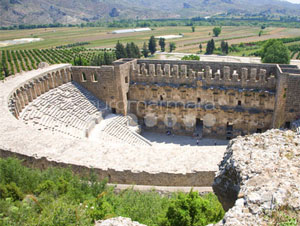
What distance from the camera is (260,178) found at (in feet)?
20.1

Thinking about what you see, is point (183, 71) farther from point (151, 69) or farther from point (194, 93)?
point (151, 69)

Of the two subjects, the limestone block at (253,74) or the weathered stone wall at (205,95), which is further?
the weathered stone wall at (205,95)

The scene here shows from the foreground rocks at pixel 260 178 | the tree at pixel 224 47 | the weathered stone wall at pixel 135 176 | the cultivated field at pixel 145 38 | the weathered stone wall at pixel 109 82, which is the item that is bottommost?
the cultivated field at pixel 145 38

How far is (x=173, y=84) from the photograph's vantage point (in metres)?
24.0

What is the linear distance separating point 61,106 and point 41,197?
44.3 feet

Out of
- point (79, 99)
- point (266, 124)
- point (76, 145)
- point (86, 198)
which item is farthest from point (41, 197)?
point (266, 124)

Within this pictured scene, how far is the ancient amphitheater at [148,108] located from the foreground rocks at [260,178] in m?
Result: 6.34

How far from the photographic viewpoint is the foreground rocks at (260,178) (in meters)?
5.35

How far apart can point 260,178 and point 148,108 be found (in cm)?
1937

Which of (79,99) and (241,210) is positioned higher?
(241,210)

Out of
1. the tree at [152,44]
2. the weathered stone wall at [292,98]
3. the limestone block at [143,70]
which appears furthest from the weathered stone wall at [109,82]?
the tree at [152,44]

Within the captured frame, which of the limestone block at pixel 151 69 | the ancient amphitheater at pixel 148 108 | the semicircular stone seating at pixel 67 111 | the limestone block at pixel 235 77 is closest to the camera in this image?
the ancient amphitheater at pixel 148 108

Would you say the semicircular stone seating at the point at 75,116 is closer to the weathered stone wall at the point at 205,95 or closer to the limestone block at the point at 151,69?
the weathered stone wall at the point at 205,95

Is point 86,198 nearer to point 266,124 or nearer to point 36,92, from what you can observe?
point 36,92
